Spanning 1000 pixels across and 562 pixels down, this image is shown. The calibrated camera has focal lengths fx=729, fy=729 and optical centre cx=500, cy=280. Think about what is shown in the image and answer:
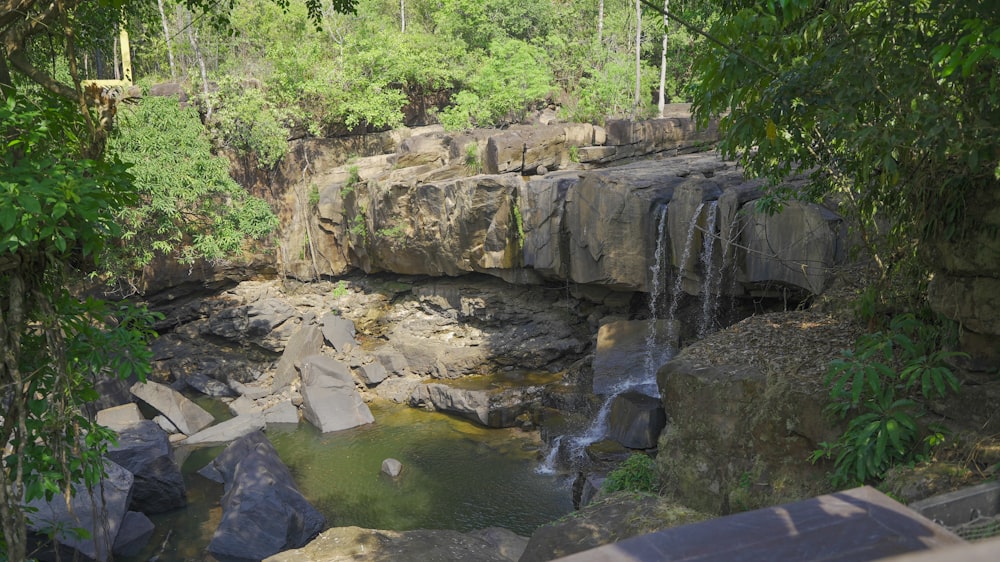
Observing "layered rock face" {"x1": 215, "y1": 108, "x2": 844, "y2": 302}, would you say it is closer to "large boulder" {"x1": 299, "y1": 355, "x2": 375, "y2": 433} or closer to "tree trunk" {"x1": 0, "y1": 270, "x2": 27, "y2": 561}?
"large boulder" {"x1": 299, "y1": 355, "x2": 375, "y2": 433}

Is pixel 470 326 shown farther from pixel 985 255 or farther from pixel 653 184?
pixel 985 255

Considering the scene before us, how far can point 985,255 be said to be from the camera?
549 centimetres

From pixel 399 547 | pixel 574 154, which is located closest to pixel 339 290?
pixel 574 154

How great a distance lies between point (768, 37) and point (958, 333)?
2952mm

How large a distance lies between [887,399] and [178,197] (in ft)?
51.3

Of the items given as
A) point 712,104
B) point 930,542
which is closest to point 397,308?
point 712,104

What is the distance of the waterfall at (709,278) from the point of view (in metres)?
12.6

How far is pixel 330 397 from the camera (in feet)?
48.1

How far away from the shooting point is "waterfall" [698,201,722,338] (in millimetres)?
12609

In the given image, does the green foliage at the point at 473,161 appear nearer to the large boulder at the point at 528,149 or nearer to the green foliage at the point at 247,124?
the large boulder at the point at 528,149

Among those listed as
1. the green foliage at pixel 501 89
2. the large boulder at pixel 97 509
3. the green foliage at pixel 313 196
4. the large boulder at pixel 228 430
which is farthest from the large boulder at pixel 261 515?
the green foliage at pixel 501 89

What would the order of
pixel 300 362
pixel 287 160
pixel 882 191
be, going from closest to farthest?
pixel 882 191, pixel 300 362, pixel 287 160

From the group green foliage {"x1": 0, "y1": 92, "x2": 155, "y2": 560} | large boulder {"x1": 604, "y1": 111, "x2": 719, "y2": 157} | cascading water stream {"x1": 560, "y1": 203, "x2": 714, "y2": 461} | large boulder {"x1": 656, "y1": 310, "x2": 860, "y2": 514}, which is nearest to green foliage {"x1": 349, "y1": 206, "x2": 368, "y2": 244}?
large boulder {"x1": 604, "y1": 111, "x2": 719, "y2": 157}

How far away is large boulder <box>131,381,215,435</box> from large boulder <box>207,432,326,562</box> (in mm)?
4204
